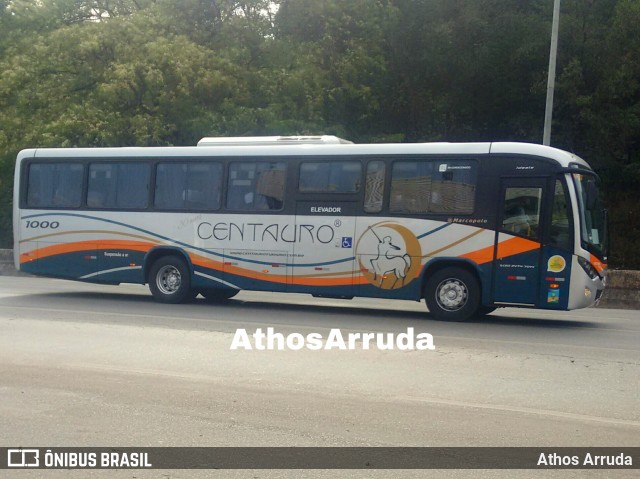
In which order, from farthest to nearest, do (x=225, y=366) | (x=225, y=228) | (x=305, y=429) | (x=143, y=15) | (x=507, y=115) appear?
(x=507, y=115) → (x=143, y=15) → (x=225, y=228) → (x=225, y=366) → (x=305, y=429)

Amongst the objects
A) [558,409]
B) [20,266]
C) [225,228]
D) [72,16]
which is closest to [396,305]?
[225,228]

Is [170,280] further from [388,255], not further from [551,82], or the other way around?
[551,82]

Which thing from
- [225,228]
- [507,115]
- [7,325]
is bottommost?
[7,325]

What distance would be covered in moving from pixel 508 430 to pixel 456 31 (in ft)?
98.8

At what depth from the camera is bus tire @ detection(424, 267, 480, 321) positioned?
1585 centimetres

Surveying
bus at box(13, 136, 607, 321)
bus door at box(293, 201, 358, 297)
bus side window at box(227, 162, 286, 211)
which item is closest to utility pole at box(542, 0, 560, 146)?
bus at box(13, 136, 607, 321)

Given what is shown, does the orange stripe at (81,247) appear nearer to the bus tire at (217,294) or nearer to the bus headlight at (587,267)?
the bus tire at (217,294)

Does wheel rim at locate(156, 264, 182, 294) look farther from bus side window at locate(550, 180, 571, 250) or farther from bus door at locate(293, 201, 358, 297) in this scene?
bus side window at locate(550, 180, 571, 250)

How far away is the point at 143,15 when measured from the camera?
113 feet

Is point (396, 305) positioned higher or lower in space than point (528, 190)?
lower

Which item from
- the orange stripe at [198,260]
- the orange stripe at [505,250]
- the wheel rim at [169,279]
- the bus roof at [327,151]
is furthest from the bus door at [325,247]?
the wheel rim at [169,279]

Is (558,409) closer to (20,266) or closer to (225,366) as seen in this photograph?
(225,366)

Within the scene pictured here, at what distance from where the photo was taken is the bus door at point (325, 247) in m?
16.9

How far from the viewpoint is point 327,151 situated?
17312 mm
